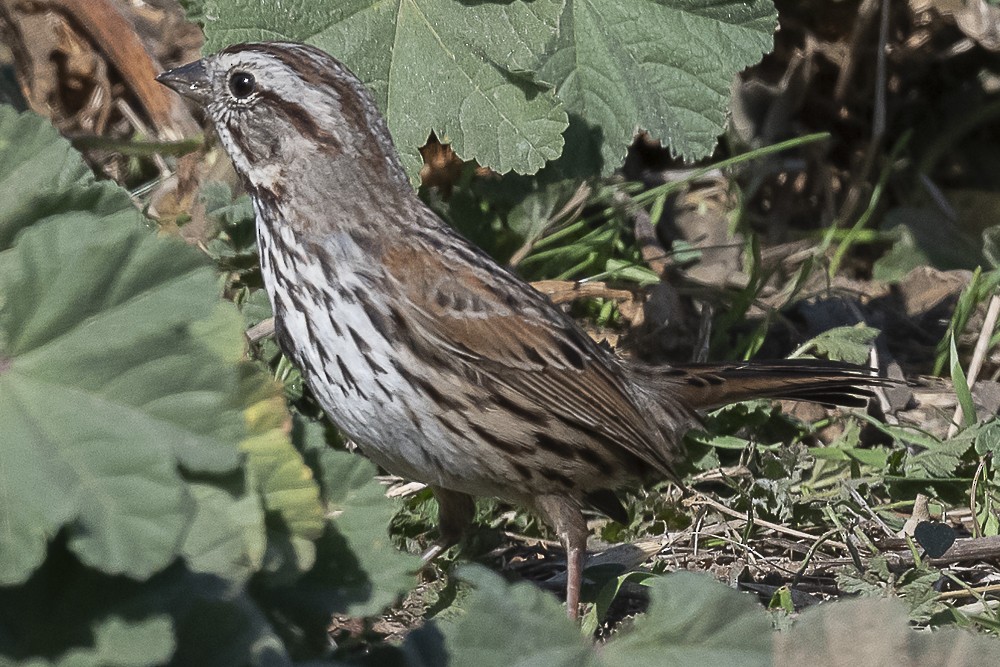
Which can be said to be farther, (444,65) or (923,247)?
(923,247)

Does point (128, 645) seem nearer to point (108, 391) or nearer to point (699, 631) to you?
point (108, 391)

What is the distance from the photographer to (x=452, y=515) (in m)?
3.64

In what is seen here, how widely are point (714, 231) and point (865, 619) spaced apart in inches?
135

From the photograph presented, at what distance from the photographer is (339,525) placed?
2170 mm

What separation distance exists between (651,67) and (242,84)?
1243 millimetres

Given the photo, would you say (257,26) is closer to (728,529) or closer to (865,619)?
(728,529)

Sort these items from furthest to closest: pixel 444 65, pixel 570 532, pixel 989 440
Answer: pixel 444 65 → pixel 989 440 → pixel 570 532

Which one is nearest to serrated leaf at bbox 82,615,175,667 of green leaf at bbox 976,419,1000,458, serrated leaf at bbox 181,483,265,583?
serrated leaf at bbox 181,483,265,583

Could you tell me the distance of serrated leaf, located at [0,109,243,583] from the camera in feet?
5.69

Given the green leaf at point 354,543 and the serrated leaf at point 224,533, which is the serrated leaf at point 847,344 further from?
the serrated leaf at point 224,533

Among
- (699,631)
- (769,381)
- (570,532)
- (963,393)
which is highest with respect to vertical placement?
(699,631)

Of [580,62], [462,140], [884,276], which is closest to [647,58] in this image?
[580,62]

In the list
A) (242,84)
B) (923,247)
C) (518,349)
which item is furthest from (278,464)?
(923,247)

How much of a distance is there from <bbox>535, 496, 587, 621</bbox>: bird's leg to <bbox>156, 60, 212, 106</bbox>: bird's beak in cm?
135
